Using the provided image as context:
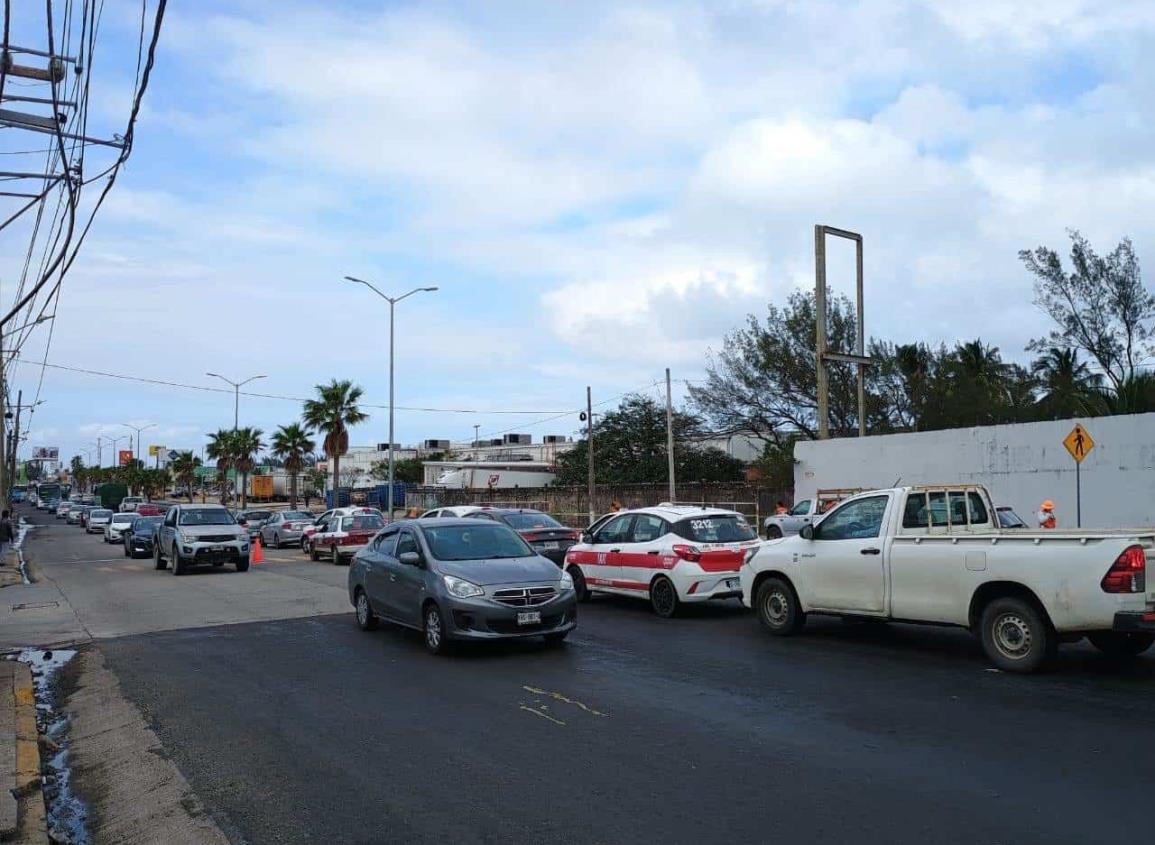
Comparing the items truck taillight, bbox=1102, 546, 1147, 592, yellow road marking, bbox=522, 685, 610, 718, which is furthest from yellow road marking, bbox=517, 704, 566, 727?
truck taillight, bbox=1102, 546, 1147, 592

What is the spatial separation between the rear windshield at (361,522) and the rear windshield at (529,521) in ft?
26.9

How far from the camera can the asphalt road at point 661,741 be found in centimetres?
596

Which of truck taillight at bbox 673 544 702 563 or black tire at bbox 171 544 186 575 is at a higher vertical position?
truck taillight at bbox 673 544 702 563

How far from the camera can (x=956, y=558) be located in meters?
10.6

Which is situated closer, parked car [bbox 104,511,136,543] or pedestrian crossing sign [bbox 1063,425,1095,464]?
pedestrian crossing sign [bbox 1063,425,1095,464]

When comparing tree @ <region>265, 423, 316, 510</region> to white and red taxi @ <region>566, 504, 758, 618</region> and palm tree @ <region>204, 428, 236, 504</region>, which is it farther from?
white and red taxi @ <region>566, 504, 758, 618</region>

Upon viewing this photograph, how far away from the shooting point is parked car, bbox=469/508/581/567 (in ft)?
67.4

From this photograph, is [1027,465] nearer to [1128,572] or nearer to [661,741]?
[1128,572]

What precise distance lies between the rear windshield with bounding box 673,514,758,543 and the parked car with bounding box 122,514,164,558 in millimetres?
24416

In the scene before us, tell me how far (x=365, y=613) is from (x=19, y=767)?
6.81 m

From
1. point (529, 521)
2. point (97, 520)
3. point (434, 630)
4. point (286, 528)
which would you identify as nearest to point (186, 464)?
point (97, 520)

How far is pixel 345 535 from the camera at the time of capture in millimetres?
28766

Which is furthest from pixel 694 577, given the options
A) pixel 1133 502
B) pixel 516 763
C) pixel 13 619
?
pixel 1133 502

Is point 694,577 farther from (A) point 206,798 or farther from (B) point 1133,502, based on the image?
(B) point 1133,502
